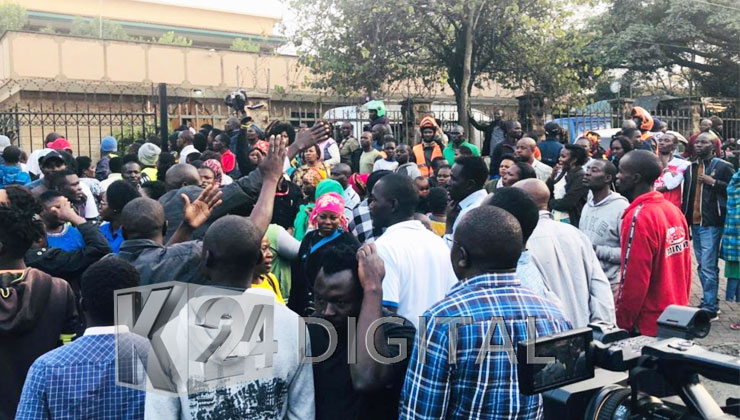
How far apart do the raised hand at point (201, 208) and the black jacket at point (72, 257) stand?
0.66 meters

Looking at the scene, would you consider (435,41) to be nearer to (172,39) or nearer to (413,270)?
(413,270)

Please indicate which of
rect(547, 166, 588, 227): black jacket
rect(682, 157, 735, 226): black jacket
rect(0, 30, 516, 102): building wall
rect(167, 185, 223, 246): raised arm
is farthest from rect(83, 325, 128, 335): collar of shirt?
rect(0, 30, 516, 102): building wall

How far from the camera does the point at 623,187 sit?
495 cm

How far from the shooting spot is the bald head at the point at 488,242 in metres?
2.48

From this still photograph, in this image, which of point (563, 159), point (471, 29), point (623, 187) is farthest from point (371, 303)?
point (471, 29)

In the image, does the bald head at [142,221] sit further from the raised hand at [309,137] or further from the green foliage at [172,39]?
the green foliage at [172,39]

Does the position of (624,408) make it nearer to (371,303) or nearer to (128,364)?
(371,303)

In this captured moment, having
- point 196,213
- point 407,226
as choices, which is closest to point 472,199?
point 407,226

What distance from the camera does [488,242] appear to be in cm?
247

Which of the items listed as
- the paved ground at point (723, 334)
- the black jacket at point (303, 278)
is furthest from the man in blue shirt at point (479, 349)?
the paved ground at point (723, 334)

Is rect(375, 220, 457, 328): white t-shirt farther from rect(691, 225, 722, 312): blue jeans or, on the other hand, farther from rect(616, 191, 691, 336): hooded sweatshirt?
rect(691, 225, 722, 312): blue jeans

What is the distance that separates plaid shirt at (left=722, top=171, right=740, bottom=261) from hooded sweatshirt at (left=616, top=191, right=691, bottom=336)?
109 inches

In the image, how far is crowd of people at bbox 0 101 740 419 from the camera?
242 centimetres

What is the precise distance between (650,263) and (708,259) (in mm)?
3518
